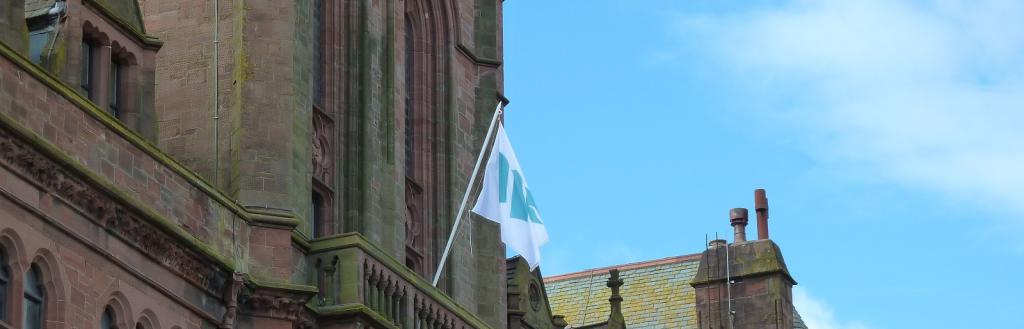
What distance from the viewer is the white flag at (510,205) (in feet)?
174

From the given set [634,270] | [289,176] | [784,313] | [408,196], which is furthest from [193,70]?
[634,270]

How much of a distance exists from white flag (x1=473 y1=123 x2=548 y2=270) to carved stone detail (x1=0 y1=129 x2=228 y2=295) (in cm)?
1179

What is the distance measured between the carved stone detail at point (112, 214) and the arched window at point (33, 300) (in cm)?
129

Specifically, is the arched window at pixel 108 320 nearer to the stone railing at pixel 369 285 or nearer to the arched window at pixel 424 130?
the stone railing at pixel 369 285

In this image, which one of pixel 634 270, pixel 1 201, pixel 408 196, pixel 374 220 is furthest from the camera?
pixel 634 270

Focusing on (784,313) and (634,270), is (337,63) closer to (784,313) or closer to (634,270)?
(784,313)

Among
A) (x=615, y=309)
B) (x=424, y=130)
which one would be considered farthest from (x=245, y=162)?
(x=615, y=309)

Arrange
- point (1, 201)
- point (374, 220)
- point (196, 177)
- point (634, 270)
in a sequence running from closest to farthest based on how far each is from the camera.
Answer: point (1, 201)
point (196, 177)
point (374, 220)
point (634, 270)

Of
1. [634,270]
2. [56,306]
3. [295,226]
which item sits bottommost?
[56,306]

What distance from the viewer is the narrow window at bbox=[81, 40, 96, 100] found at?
42.5 m

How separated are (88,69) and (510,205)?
1266 centimetres

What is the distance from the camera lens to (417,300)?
4700 centimetres

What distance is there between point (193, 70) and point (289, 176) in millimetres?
2677

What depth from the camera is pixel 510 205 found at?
53.5 metres
